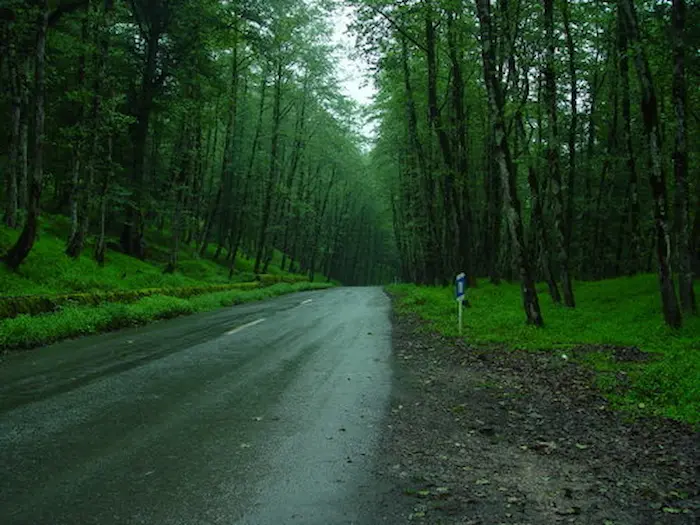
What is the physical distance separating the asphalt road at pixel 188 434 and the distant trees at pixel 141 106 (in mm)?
9610

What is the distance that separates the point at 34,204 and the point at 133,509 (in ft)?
43.7

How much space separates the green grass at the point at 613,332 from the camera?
6.27 meters

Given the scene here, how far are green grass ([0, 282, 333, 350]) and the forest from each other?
4.33 meters

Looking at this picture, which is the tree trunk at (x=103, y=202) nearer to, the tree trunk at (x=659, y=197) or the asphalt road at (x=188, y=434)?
→ the asphalt road at (x=188, y=434)

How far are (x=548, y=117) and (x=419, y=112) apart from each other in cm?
1546

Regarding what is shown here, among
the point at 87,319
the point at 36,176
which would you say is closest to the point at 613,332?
the point at 87,319

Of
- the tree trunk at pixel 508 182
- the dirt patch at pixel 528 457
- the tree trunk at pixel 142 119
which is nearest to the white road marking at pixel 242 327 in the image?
the dirt patch at pixel 528 457

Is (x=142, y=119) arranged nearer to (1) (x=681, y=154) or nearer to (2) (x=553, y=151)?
(2) (x=553, y=151)

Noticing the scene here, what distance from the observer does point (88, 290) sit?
16000mm

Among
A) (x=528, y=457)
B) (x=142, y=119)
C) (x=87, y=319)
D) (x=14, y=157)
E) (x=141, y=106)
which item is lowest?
(x=528, y=457)

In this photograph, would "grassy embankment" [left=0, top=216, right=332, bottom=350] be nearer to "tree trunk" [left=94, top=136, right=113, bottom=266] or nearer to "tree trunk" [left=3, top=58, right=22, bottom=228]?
"tree trunk" [left=94, top=136, right=113, bottom=266]

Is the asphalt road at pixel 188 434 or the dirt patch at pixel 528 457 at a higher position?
the asphalt road at pixel 188 434

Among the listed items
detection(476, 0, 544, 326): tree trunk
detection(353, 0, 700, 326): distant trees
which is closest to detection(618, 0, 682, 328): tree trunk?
detection(353, 0, 700, 326): distant trees

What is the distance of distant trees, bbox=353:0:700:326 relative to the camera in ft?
38.4
